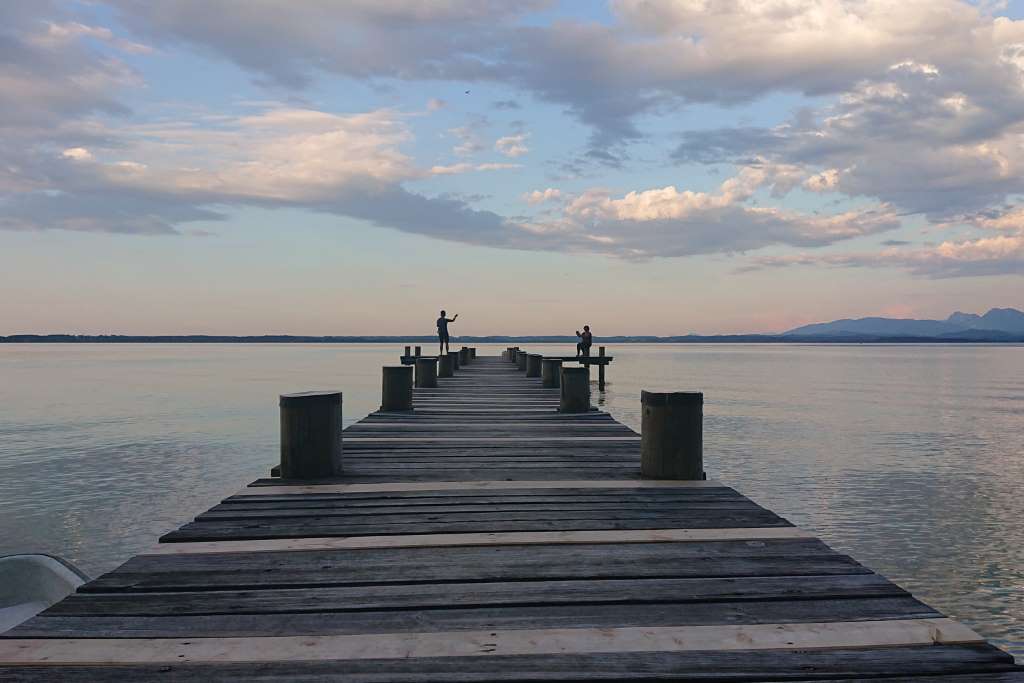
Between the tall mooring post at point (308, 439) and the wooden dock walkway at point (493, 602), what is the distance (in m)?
0.59

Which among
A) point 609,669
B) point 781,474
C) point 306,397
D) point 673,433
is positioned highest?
point 306,397

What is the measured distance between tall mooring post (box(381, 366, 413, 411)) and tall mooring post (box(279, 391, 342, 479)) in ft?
19.0

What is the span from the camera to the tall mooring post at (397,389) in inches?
498

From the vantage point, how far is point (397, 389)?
12.8 m

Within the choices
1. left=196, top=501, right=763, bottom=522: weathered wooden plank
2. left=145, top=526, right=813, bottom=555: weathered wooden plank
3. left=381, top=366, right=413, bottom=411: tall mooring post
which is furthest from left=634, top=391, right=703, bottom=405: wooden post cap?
left=381, top=366, right=413, bottom=411: tall mooring post

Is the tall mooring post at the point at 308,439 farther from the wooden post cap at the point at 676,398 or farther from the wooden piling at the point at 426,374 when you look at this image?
the wooden piling at the point at 426,374

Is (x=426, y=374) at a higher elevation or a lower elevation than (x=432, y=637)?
higher

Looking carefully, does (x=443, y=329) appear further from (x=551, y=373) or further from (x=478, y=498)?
(x=478, y=498)

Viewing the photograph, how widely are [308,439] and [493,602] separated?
12.0ft

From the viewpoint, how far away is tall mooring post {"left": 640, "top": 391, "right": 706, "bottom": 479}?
6.50 m

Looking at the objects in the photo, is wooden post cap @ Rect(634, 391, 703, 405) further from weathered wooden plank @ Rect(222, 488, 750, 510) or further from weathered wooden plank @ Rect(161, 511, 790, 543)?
weathered wooden plank @ Rect(161, 511, 790, 543)

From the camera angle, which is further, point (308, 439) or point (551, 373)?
point (551, 373)

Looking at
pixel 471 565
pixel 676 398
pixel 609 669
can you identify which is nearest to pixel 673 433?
pixel 676 398

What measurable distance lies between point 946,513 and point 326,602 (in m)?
14.5
